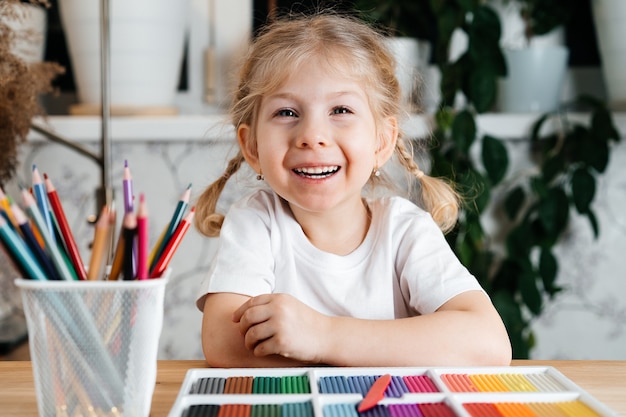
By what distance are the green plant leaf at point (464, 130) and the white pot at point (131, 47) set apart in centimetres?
69

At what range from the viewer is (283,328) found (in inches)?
24.5

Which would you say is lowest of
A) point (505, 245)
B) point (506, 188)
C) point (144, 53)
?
point (505, 245)

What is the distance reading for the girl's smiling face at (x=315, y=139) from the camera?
803mm

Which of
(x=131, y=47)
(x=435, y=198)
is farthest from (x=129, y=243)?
(x=131, y=47)

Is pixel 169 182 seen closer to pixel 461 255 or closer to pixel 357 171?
pixel 461 255

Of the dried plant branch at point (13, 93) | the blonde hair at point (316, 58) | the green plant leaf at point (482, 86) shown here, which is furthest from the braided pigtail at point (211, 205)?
the green plant leaf at point (482, 86)

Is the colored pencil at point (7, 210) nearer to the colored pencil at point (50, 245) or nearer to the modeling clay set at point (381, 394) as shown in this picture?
the colored pencil at point (50, 245)

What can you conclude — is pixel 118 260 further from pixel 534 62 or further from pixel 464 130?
pixel 534 62

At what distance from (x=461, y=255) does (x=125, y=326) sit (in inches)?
46.7

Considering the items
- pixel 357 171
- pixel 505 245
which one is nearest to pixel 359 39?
pixel 357 171

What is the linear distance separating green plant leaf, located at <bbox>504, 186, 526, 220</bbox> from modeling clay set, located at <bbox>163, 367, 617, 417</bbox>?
1067mm

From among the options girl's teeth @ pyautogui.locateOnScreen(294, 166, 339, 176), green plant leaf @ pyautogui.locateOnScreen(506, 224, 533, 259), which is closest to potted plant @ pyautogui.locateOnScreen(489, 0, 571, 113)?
green plant leaf @ pyautogui.locateOnScreen(506, 224, 533, 259)

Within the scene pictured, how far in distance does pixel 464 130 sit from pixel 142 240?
120 centimetres

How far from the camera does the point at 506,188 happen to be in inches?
64.1
